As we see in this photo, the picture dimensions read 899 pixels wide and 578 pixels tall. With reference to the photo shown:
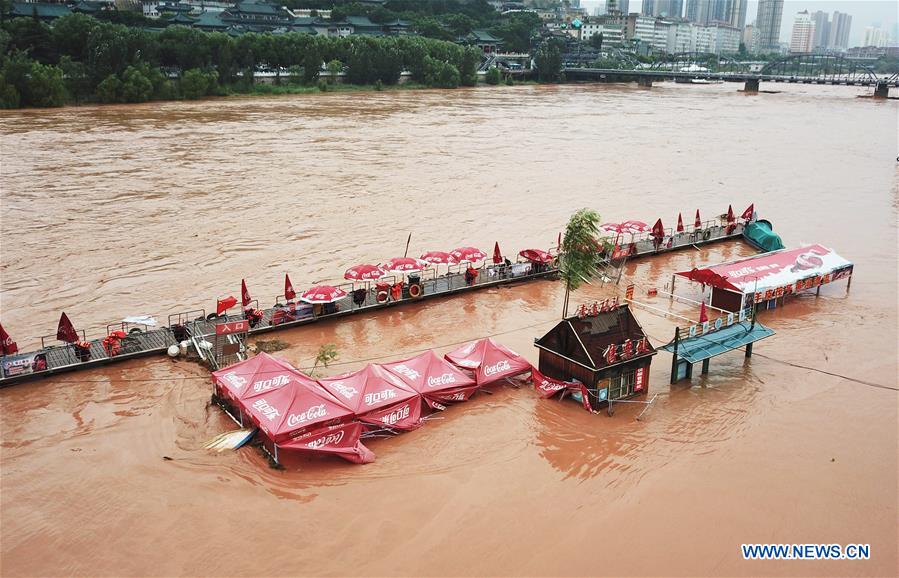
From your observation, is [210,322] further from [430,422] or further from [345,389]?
[430,422]

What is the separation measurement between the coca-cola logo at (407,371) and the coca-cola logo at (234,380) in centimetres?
346

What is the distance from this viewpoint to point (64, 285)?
85.3 ft

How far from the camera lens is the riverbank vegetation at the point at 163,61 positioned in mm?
69062

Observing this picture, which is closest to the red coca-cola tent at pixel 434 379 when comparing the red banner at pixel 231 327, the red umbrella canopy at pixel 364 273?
the red banner at pixel 231 327

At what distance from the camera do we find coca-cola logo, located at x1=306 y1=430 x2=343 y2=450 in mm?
14609

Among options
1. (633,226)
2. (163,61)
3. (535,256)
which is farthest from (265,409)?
(163,61)

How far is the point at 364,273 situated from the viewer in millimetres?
23672

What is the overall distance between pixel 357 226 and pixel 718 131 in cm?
5257

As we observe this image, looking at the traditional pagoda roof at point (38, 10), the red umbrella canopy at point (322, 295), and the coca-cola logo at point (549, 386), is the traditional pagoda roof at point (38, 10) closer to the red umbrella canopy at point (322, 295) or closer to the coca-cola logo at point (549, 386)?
the red umbrella canopy at point (322, 295)

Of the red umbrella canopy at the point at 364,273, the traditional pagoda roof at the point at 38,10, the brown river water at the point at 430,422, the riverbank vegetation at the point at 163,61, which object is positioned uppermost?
the traditional pagoda roof at the point at 38,10

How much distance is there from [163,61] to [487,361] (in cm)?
7683

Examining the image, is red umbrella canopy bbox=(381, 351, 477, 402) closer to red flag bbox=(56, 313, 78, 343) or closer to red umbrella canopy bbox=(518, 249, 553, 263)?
red flag bbox=(56, 313, 78, 343)

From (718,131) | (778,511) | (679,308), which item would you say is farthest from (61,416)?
(718,131)

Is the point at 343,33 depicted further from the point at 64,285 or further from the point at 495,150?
the point at 64,285
